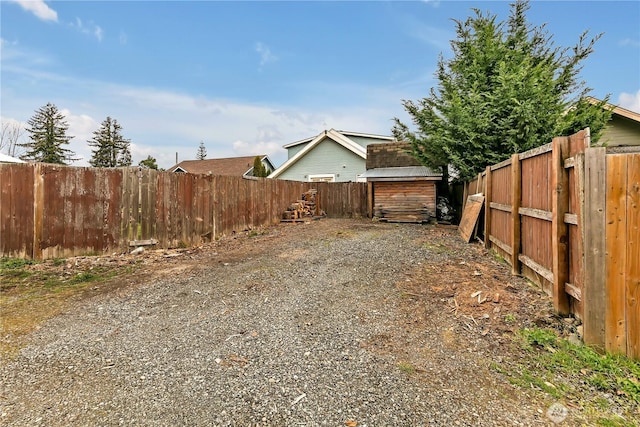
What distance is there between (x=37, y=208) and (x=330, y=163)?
1492 centimetres

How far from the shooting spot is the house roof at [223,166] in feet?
104

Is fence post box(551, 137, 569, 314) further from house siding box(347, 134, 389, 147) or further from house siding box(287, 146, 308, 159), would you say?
house siding box(287, 146, 308, 159)

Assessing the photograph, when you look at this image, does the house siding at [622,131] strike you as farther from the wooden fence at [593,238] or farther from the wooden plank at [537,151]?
the wooden fence at [593,238]

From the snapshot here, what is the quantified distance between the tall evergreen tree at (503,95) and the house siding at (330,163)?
788 cm

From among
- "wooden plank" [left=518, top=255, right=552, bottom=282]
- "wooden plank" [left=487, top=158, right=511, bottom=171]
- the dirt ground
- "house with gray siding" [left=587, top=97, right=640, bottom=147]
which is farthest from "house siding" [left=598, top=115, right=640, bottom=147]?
"wooden plank" [left=518, top=255, right=552, bottom=282]

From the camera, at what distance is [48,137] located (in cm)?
3138

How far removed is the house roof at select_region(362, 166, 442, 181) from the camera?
12406 mm

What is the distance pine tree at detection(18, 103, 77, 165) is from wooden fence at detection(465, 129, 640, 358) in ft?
129

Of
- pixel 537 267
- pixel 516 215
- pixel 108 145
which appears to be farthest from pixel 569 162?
pixel 108 145

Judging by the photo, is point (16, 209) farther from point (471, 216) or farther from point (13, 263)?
point (471, 216)

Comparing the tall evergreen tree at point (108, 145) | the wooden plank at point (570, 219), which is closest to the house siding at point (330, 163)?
the wooden plank at point (570, 219)

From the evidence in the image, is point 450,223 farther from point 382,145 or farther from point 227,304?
point 227,304

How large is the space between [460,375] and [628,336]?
1.40m

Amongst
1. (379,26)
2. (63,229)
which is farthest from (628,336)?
(379,26)
